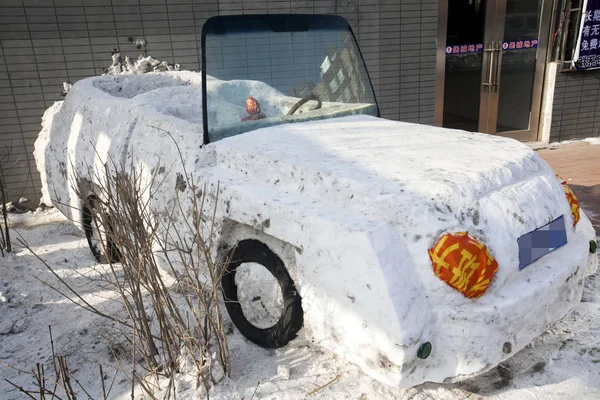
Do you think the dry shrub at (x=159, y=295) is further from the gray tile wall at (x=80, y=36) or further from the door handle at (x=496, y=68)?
the door handle at (x=496, y=68)

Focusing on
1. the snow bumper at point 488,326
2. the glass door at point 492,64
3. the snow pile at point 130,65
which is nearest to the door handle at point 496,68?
the glass door at point 492,64

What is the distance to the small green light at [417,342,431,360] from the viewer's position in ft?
6.44

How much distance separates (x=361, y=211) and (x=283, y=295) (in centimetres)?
59

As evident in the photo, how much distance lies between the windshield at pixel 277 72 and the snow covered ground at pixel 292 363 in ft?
4.28

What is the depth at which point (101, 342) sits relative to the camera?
2779mm

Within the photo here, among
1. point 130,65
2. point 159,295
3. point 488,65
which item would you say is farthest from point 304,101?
point 488,65

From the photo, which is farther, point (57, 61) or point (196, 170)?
point (57, 61)

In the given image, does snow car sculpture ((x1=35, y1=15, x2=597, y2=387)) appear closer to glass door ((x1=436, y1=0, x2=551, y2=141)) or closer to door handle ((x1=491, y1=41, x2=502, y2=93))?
glass door ((x1=436, y1=0, x2=551, y2=141))

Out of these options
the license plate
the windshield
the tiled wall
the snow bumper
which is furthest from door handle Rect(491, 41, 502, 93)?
the snow bumper

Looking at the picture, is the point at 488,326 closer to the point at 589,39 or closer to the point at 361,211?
the point at 361,211

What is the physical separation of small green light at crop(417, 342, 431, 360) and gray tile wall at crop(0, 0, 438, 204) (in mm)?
4821

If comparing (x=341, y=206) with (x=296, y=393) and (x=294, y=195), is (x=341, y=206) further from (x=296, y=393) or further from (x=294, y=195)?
→ (x=296, y=393)

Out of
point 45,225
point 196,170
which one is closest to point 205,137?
point 196,170

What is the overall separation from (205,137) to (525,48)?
19.5 feet
